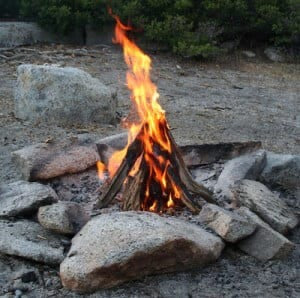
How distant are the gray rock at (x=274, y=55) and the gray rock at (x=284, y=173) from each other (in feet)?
24.1

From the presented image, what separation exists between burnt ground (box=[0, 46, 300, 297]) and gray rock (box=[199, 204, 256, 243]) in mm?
167

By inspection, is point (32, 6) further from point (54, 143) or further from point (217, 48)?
point (54, 143)

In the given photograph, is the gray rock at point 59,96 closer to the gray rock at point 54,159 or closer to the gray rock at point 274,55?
the gray rock at point 54,159

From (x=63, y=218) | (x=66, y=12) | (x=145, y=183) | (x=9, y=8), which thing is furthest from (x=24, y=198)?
(x=9, y=8)

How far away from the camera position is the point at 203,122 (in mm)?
7094

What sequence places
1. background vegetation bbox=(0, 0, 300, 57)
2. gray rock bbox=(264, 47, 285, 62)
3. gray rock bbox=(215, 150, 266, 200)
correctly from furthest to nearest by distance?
gray rock bbox=(264, 47, 285, 62), background vegetation bbox=(0, 0, 300, 57), gray rock bbox=(215, 150, 266, 200)

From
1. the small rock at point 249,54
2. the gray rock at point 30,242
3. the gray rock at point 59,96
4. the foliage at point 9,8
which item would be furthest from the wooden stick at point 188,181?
the foliage at point 9,8

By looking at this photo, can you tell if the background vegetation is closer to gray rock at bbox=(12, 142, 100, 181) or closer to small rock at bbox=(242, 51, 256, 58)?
small rock at bbox=(242, 51, 256, 58)

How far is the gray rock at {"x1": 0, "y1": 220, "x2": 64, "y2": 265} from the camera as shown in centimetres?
343

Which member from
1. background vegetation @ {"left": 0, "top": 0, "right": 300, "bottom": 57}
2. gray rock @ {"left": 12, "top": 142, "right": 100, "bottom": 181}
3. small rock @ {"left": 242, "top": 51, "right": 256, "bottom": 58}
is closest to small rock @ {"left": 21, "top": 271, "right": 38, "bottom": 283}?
gray rock @ {"left": 12, "top": 142, "right": 100, "bottom": 181}

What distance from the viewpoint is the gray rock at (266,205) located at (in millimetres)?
3885

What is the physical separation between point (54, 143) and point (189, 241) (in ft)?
5.99

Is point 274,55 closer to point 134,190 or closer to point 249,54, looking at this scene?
point 249,54

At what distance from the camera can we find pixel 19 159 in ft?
15.0
